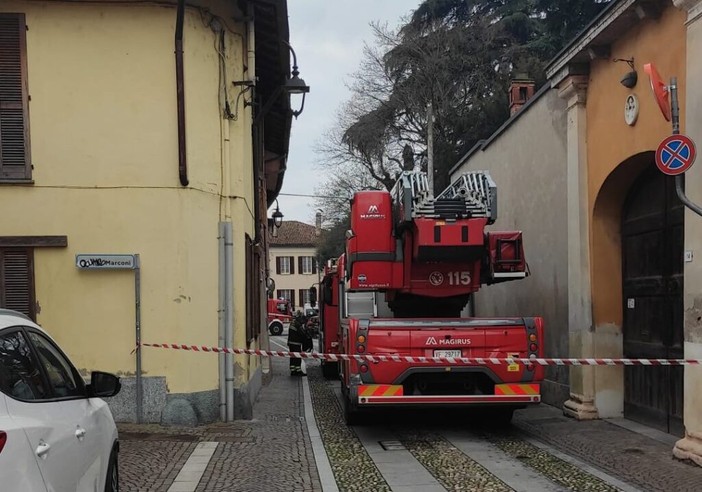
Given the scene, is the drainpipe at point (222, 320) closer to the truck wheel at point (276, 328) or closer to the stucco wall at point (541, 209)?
the stucco wall at point (541, 209)

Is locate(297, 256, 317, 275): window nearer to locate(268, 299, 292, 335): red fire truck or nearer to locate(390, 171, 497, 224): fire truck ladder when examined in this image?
locate(268, 299, 292, 335): red fire truck

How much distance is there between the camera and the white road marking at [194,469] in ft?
20.8

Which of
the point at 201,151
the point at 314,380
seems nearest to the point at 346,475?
the point at 201,151

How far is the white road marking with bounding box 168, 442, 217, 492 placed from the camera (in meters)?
6.35

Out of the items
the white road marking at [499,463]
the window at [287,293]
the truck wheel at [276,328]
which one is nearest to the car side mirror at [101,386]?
the white road marking at [499,463]

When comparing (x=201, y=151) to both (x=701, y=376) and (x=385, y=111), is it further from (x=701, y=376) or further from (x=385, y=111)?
(x=385, y=111)

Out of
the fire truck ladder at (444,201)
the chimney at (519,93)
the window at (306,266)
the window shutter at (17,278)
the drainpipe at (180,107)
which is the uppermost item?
the chimney at (519,93)

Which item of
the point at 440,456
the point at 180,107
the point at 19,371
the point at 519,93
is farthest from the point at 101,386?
the point at 519,93

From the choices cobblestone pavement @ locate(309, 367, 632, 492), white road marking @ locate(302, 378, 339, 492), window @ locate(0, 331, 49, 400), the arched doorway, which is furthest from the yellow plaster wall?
window @ locate(0, 331, 49, 400)

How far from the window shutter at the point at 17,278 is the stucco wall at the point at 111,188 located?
0.11 metres

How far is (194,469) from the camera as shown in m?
6.97

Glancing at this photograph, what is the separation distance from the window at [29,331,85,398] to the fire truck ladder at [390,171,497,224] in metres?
4.89

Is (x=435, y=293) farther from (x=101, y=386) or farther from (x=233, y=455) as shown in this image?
(x=101, y=386)

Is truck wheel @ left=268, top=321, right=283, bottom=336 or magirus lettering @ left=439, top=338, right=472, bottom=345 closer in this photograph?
magirus lettering @ left=439, top=338, right=472, bottom=345
